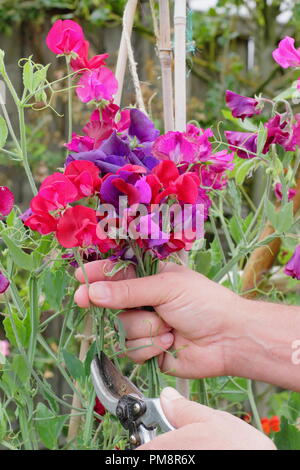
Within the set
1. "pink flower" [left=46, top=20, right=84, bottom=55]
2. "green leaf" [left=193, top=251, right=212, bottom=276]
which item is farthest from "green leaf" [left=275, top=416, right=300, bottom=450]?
"pink flower" [left=46, top=20, right=84, bottom=55]

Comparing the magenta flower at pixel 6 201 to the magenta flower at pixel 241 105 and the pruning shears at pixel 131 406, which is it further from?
the magenta flower at pixel 241 105

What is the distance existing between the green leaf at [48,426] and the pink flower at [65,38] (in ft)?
1.38

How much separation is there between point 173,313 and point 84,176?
211 millimetres

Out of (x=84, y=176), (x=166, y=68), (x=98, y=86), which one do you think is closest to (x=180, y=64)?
(x=166, y=68)

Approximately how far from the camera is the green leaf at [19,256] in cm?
66

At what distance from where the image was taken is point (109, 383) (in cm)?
69

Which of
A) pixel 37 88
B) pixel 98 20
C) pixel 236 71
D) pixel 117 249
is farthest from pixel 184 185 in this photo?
pixel 236 71

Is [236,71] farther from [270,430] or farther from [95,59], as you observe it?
[95,59]

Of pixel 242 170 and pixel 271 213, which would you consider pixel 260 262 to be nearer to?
pixel 242 170

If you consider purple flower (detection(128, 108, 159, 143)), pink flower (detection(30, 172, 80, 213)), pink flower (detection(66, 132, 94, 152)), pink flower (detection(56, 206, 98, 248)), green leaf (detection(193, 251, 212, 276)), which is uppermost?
purple flower (detection(128, 108, 159, 143))

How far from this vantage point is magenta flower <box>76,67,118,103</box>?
0.71 metres

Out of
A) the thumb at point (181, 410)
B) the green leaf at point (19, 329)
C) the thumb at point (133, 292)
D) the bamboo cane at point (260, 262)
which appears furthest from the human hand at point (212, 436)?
the bamboo cane at point (260, 262)

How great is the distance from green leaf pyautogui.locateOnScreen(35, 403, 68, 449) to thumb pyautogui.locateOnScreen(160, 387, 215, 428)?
9.2 inches

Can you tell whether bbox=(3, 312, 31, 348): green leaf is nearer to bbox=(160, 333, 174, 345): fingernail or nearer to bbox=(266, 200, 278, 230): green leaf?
bbox=(160, 333, 174, 345): fingernail
